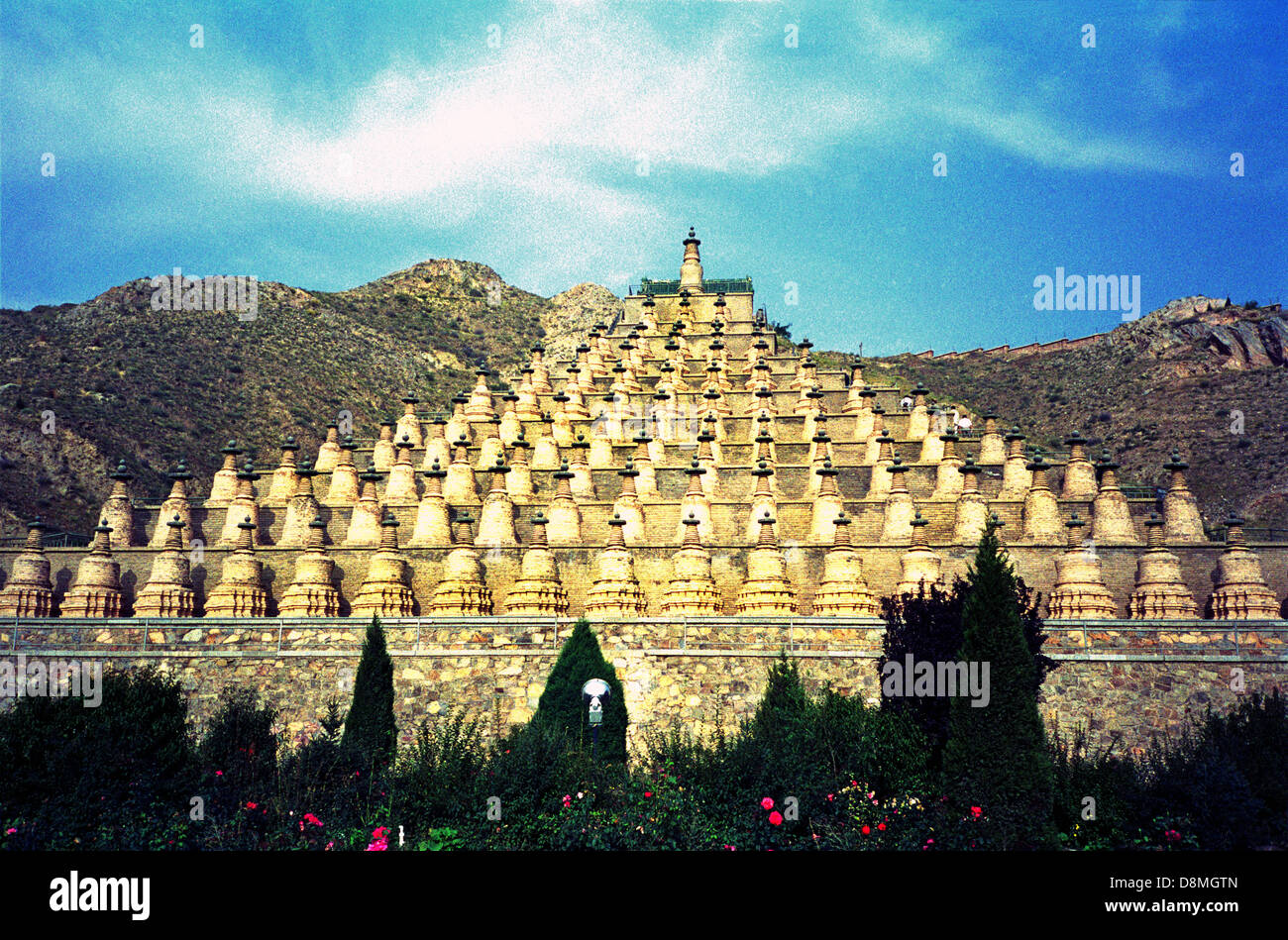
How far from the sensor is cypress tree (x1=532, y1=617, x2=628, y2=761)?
905 inches

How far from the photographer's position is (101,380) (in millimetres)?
64250

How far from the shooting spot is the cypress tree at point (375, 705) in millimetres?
22562

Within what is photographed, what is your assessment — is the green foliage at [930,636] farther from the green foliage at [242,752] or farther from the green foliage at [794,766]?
the green foliage at [242,752]

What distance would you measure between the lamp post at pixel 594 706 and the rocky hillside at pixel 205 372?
29432 mm

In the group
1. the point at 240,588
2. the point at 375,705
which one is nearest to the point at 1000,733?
the point at 375,705

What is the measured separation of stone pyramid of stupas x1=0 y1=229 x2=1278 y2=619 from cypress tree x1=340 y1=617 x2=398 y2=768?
5.20 m

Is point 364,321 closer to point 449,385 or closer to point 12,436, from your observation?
point 449,385

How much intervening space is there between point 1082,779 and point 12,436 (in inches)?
1856

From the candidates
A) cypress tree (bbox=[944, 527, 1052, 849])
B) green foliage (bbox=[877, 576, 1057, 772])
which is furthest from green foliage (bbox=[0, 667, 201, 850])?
green foliage (bbox=[877, 576, 1057, 772])

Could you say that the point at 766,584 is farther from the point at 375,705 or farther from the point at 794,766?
the point at 794,766

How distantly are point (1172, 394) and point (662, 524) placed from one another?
50.9 meters

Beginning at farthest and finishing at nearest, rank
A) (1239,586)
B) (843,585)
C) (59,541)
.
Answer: (59,541), (843,585), (1239,586)

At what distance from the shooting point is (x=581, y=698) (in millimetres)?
23812

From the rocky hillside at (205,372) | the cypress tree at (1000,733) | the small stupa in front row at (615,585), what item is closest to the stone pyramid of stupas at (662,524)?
the small stupa in front row at (615,585)
